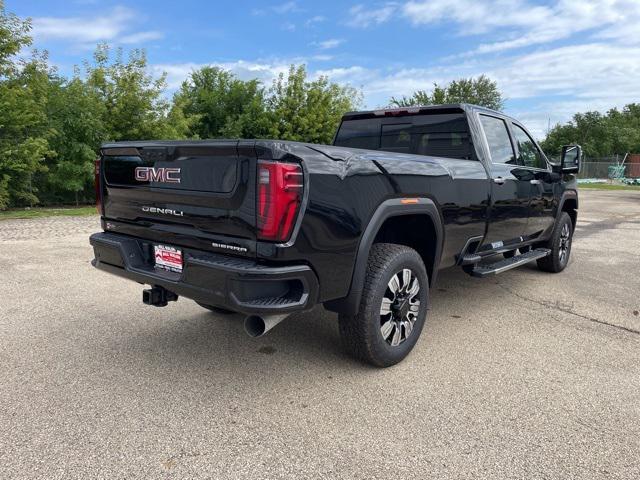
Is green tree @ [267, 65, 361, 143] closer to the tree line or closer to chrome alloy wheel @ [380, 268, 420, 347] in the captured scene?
the tree line

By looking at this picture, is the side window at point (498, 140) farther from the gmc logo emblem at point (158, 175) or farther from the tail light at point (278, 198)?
the gmc logo emblem at point (158, 175)

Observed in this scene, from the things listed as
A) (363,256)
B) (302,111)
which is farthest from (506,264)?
(302,111)

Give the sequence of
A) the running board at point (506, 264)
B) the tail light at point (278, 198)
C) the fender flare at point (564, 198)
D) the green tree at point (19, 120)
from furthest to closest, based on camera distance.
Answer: the green tree at point (19, 120) < the fender flare at point (564, 198) < the running board at point (506, 264) < the tail light at point (278, 198)

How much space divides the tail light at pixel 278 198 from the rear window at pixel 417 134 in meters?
2.45

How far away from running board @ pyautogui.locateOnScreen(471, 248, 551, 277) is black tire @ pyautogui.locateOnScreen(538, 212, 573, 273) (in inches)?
11.8

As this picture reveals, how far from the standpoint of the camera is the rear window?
4586 millimetres

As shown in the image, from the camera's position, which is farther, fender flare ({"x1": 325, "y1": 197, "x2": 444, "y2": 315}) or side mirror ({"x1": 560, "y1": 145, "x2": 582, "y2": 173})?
side mirror ({"x1": 560, "y1": 145, "x2": 582, "y2": 173})

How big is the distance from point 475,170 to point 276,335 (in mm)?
2180

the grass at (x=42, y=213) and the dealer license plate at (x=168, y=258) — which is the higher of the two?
the dealer license plate at (x=168, y=258)

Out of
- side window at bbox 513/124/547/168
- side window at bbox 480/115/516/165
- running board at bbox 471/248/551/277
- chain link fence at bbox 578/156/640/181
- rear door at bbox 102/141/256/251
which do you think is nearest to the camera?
rear door at bbox 102/141/256/251

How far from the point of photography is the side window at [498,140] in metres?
4.74

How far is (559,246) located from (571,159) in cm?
113

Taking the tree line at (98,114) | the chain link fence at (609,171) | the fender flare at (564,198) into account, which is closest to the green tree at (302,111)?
the tree line at (98,114)

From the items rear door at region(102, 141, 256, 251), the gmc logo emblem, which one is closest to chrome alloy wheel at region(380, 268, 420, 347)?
rear door at region(102, 141, 256, 251)
